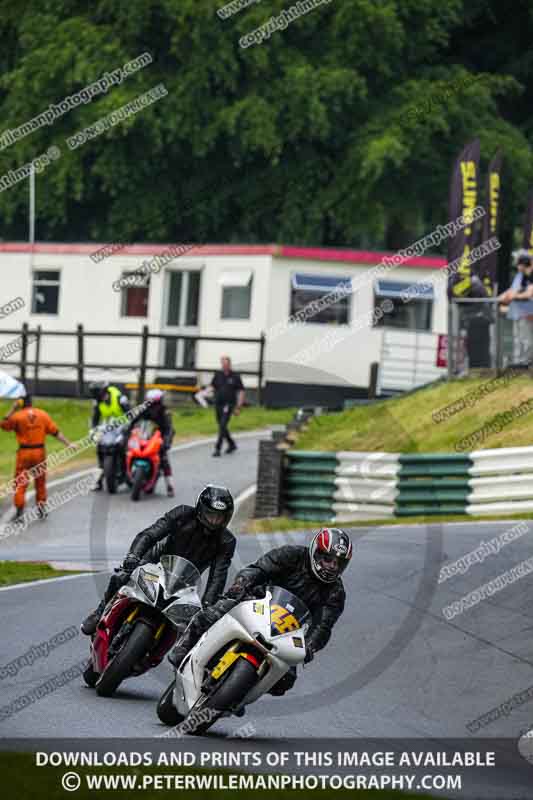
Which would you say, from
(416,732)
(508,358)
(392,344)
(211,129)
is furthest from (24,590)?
(211,129)

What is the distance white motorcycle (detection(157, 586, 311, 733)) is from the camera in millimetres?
9023

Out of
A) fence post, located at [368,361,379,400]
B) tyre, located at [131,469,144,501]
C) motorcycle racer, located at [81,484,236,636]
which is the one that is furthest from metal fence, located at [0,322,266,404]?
motorcycle racer, located at [81,484,236,636]

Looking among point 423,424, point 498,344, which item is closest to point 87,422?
point 423,424

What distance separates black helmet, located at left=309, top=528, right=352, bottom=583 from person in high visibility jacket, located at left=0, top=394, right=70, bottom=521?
13.4 m

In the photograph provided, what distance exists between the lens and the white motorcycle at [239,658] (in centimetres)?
902

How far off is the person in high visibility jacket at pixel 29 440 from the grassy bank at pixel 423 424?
3.76 m

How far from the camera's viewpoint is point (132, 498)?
78.2 ft

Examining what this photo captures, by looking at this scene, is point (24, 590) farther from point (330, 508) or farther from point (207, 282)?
point (207, 282)

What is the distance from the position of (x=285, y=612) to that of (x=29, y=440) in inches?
556

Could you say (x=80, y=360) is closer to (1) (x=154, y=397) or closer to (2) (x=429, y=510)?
(1) (x=154, y=397)

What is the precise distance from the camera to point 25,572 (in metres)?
17.0

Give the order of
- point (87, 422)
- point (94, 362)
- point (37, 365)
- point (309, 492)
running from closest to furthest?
point (309, 492) < point (87, 422) < point (37, 365) < point (94, 362)

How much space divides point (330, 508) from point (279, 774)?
1407 centimetres

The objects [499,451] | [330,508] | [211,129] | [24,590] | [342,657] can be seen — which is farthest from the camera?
[211,129]
